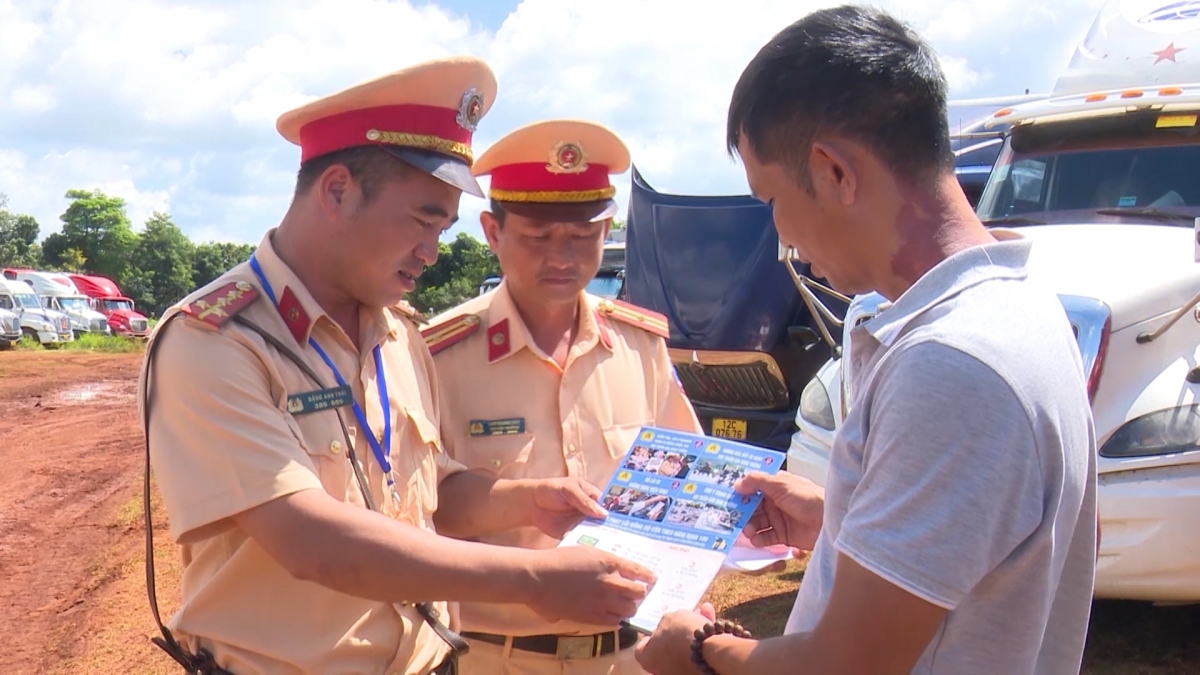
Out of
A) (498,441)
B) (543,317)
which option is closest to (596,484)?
(498,441)

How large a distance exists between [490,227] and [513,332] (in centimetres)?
38

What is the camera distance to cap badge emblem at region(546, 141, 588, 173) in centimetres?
290

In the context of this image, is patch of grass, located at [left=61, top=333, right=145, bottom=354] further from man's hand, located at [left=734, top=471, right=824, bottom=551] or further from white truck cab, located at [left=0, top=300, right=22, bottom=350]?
man's hand, located at [left=734, top=471, right=824, bottom=551]

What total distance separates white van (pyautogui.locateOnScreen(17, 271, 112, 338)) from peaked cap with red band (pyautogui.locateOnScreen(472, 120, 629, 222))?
37.0 metres

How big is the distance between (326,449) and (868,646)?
1.16 m

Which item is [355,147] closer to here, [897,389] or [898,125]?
[898,125]

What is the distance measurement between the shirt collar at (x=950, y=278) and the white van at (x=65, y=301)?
127 ft

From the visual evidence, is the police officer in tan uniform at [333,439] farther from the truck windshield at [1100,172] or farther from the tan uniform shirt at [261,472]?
the truck windshield at [1100,172]

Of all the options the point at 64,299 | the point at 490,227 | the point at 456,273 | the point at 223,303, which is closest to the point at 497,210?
the point at 490,227

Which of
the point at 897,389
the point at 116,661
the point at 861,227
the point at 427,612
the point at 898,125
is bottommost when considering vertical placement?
the point at 116,661

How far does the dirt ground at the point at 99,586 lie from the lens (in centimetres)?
478

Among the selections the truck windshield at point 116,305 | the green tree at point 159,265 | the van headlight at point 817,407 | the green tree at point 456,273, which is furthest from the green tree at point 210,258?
the van headlight at point 817,407

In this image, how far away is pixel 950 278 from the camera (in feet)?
4.45

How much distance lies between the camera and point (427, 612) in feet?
7.02
